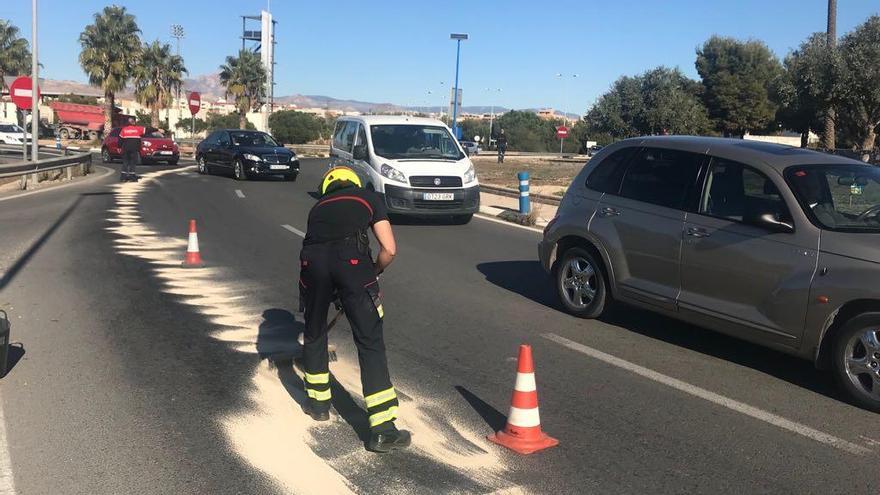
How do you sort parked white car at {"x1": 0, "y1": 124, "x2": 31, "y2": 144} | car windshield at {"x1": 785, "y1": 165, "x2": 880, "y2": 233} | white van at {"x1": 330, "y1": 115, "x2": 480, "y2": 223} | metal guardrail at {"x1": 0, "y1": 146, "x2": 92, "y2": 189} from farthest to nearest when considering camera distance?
1. parked white car at {"x1": 0, "y1": 124, "x2": 31, "y2": 144}
2. metal guardrail at {"x1": 0, "y1": 146, "x2": 92, "y2": 189}
3. white van at {"x1": 330, "y1": 115, "x2": 480, "y2": 223}
4. car windshield at {"x1": 785, "y1": 165, "x2": 880, "y2": 233}

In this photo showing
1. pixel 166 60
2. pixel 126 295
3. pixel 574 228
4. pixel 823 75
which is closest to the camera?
pixel 574 228

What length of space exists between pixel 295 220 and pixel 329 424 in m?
10.0

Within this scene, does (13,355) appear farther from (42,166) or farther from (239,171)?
(239,171)

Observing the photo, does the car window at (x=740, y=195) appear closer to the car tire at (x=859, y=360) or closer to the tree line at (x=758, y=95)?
the car tire at (x=859, y=360)

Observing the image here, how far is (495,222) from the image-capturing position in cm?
1533

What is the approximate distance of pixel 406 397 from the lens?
16.5 feet

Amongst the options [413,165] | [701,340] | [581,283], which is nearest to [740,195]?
[701,340]

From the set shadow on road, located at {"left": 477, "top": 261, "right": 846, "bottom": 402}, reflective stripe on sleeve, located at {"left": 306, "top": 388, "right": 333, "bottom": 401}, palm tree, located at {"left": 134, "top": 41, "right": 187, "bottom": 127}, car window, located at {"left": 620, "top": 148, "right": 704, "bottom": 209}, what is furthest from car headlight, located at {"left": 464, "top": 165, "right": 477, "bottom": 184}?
palm tree, located at {"left": 134, "top": 41, "right": 187, "bottom": 127}

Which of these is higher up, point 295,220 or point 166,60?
point 166,60

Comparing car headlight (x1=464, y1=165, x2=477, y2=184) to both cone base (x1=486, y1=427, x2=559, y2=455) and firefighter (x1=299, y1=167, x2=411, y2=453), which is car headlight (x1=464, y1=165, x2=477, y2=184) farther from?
cone base (x1=486, y1=427, x2=559, y2=455)

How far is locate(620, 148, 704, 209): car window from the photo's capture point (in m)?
6.36

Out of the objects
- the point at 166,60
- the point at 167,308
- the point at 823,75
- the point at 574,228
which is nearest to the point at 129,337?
the point at 167,308

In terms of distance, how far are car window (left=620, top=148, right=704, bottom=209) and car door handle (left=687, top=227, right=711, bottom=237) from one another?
11.1 inches

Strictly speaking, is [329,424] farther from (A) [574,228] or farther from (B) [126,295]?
(B) [126,295]
